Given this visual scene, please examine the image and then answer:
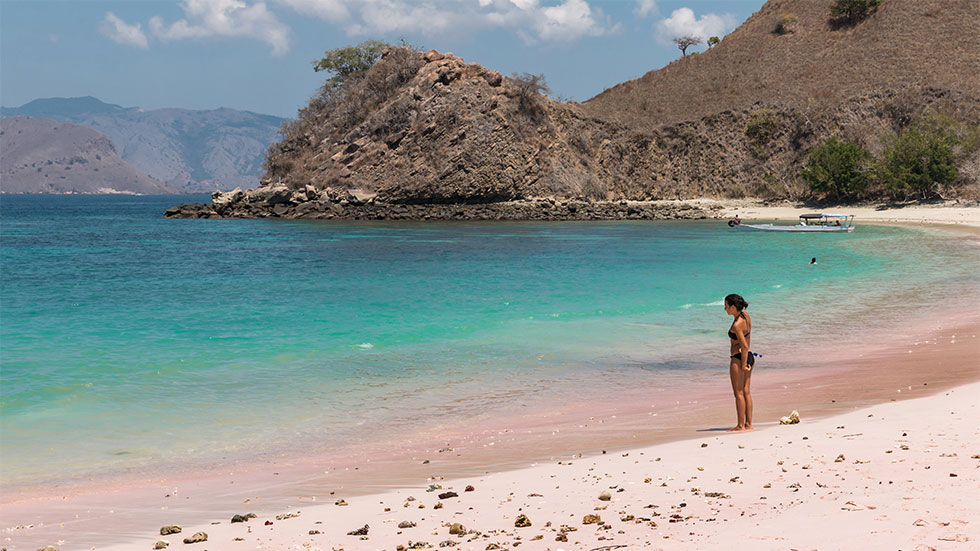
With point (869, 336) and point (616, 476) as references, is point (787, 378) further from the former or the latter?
point (616, 476)

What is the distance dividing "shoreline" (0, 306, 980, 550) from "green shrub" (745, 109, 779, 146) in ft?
251

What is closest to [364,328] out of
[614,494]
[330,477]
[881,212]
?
[330,477]

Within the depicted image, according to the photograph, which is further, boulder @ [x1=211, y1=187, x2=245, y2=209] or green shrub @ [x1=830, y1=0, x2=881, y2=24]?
green shrub @ [x1=830, y1=0, x2=881, y2=24]

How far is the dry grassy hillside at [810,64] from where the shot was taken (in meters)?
83.8

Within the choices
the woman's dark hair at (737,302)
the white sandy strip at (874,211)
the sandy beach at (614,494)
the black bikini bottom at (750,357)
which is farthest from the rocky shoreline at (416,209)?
the sandy beach at (614,494)

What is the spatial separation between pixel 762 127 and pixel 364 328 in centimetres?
7336

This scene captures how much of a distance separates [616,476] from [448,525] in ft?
6.46

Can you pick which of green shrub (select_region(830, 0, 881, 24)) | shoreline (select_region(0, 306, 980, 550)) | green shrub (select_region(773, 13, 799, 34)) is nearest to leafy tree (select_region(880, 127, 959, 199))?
green shrub (select_region(830, 0, 881, 24))

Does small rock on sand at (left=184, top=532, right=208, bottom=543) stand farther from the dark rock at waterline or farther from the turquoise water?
the dark rock at waterline

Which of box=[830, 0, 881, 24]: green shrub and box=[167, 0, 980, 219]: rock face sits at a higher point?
box=[830, 0, 881, 24]: green shrub

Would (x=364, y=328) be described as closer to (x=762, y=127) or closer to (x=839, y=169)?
(x=839, y=169)

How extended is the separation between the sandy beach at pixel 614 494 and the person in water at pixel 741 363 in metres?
0.24

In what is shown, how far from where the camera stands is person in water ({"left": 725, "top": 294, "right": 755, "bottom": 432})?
9.74m

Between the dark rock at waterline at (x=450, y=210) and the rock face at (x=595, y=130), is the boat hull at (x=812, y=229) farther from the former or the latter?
the rock face at (x=595, y=130)
